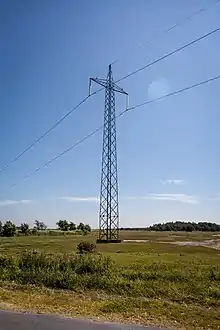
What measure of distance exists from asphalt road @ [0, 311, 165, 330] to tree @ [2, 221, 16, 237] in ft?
331

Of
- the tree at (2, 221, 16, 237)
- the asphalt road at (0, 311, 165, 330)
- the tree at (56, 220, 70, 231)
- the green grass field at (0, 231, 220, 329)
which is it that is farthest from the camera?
the tree at (56, 220, 70, 231)

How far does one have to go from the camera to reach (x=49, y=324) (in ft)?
35.9

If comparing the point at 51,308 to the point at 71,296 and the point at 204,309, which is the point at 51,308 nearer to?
the point at 71,296

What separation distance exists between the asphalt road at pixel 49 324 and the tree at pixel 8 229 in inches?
3969

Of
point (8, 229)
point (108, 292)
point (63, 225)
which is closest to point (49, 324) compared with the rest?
point (108, 292)

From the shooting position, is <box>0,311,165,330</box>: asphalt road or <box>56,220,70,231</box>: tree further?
<box>56,220,70,231</box>: tree

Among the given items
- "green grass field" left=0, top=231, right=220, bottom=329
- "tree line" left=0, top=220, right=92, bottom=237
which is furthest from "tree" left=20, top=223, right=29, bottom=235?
"green grass field" left=0, top=231, right=220, bottom=329

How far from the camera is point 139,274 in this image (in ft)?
61.5

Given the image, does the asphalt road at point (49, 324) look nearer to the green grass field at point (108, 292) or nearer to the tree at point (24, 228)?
the green grass field at point (108, 292)

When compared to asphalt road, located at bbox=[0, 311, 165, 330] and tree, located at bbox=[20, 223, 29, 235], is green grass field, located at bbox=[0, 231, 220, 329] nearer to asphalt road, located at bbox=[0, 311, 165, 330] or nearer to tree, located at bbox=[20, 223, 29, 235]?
asphalt road, located at bbox=[0, 311, 165, 330]

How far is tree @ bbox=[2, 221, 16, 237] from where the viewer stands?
109125mm

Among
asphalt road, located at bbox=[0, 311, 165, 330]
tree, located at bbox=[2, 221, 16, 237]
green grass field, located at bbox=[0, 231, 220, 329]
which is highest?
tree, located at bbox=[2, 221, 16, 237]

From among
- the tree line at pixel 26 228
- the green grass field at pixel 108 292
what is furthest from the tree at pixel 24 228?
the green grass field at pixel 108 292

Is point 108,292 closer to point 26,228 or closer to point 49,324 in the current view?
point 49,324
